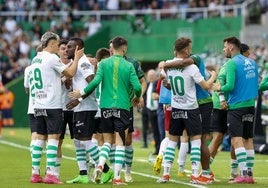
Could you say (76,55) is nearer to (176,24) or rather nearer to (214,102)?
(214,102)

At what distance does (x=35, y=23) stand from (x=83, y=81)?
2865 centimetres

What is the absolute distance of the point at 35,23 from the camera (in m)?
46.5

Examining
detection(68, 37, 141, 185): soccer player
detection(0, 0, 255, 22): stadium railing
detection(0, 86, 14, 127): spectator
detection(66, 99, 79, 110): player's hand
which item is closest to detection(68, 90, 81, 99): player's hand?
detection(68, 37, 141, 185): soccer player

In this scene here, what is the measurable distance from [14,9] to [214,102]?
96.0 feet

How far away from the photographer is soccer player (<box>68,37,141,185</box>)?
691 inches

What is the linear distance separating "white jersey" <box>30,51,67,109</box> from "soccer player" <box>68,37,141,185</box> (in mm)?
385

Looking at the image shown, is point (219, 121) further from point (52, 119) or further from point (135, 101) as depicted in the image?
point (52, 119)

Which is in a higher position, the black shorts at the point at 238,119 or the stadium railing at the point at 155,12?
the stadium railing at the point at 155,12

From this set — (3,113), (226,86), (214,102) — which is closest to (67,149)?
(214,102)

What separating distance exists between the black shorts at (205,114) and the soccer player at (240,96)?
344 mm

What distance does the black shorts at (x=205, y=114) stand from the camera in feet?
60.4

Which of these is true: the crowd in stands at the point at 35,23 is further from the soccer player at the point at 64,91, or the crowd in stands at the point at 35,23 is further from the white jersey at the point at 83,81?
the white jersey at the point at 83,81

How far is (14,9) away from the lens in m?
47.9

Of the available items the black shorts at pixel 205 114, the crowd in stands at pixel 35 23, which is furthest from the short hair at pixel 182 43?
the crowd in stands at pixel 35 23
